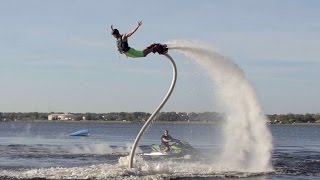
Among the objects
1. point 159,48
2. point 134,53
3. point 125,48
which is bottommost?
point 134,53

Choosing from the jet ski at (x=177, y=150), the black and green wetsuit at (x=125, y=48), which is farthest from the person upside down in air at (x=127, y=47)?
the jet ski at (x=177, y=150)

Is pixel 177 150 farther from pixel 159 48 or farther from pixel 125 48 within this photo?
pixel 125 48

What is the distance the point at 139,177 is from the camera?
1083 inches

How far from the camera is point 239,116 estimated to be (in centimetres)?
3108

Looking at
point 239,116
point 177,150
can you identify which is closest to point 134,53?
point 239,116

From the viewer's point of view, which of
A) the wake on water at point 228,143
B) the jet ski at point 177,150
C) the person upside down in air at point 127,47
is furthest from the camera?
the jet ski at point 177,150

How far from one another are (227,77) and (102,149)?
29295 millimetres

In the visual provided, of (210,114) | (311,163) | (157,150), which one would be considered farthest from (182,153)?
(210,114)

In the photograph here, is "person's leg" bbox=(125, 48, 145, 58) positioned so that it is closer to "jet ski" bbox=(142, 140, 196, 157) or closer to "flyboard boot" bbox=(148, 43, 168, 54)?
"flyboard boot" bbox=(148, 43, 168, 54)

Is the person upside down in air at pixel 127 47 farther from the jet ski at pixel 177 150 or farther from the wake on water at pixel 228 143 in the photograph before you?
the jet ski at pixel 177 150

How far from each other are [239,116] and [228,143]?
225 cm

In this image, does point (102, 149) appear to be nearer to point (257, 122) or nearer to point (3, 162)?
point (3, 162)

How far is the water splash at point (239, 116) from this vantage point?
96.0 ft

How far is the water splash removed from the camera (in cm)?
2925
